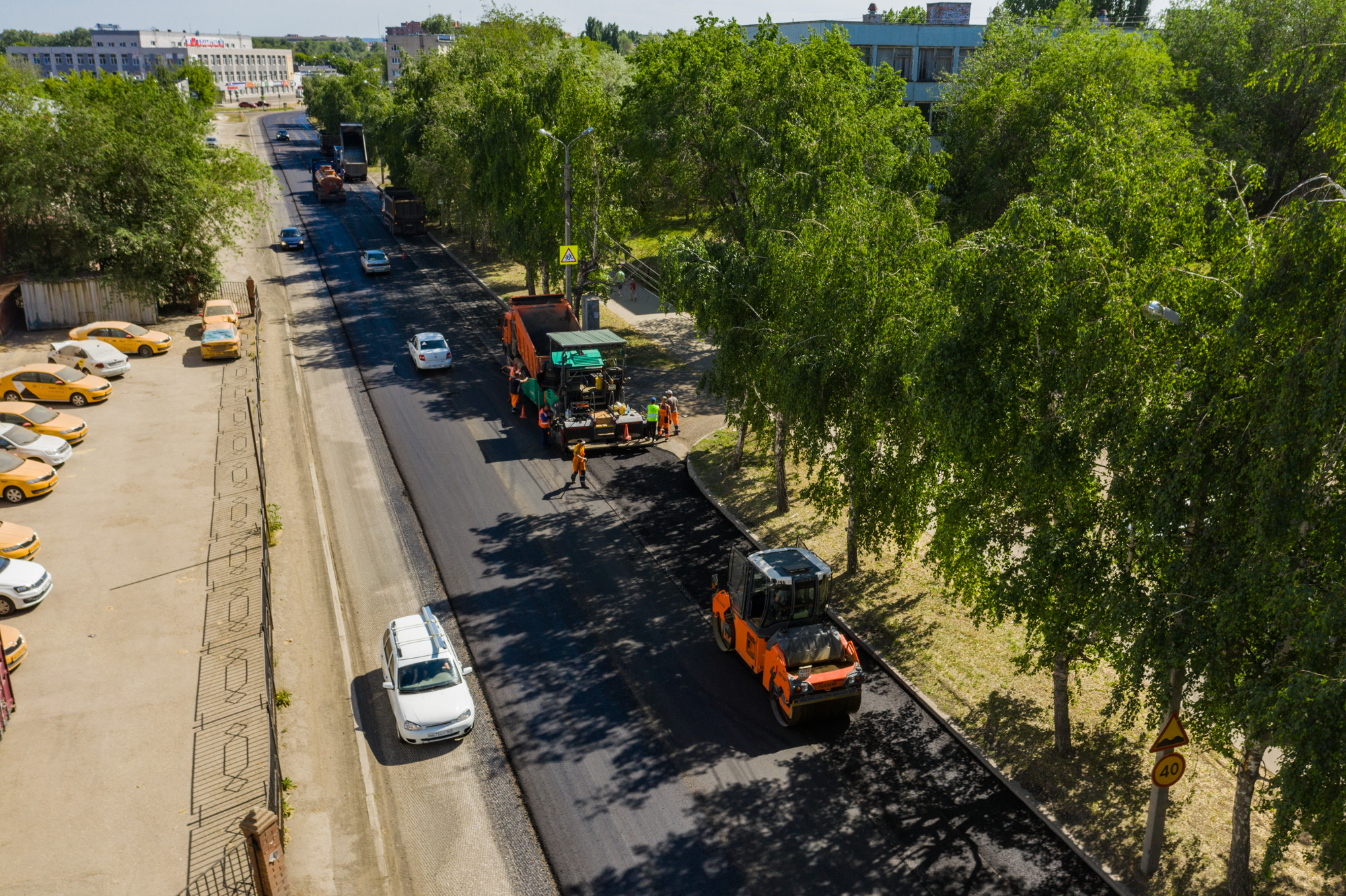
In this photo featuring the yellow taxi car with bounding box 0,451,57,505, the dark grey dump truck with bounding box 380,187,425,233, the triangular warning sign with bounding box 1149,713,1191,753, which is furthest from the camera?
the dark grey dump truck with bounding box 380,187,425,233

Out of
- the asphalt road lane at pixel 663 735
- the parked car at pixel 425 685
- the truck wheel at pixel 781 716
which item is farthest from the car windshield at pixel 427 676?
the truck wheel at pixel 781 716

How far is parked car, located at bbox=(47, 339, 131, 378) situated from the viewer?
119 feet

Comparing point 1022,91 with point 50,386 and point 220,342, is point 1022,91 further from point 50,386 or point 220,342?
point 50,386

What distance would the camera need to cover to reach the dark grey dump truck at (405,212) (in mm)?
65375

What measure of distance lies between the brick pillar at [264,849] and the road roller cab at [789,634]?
8.77m

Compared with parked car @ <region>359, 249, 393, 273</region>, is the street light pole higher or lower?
higher

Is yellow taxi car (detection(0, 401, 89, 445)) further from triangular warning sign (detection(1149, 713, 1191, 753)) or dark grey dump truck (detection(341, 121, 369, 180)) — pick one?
dark grey dump truck (detection(341, 121, 369, 180))

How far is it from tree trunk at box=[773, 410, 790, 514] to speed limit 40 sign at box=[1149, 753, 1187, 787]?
44.7ft

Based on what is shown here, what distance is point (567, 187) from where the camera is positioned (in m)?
37.4

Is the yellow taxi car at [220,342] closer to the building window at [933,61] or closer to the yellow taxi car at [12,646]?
the yellow taxi car at [12,646]

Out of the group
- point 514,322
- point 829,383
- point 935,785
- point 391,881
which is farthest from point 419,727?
point 514,322

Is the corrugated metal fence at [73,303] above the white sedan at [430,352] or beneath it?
above

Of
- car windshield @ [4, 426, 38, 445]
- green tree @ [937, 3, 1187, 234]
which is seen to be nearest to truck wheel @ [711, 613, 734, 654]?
green tree @ [937, 3, 1187, 234]

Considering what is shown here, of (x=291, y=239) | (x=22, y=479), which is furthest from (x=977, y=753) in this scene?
(x=291, y=239)
